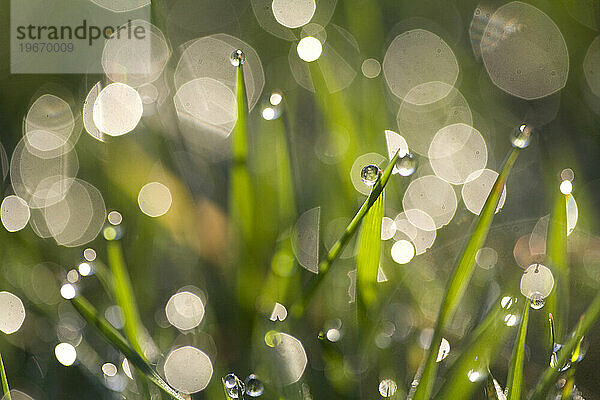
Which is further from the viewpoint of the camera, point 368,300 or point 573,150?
Result: point 573,150

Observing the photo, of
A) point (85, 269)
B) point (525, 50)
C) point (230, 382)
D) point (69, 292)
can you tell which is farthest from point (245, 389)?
point (525, 50)

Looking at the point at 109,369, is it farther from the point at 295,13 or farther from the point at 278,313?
the point at 295,13

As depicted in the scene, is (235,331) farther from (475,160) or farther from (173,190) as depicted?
(475,160)

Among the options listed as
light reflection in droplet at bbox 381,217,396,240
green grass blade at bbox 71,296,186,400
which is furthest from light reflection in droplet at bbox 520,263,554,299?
green grass blade at bbox 71,296,186,400

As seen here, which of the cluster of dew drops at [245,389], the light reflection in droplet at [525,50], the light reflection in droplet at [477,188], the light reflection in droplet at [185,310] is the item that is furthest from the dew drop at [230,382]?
the light reflection in droplet at [525,50]

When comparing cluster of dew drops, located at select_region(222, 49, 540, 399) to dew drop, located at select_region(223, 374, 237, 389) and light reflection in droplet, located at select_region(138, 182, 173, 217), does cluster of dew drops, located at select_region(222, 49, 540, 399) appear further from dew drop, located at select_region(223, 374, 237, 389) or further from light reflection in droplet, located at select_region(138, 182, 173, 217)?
light reflection in droplet, located at select_region(138, 182, 173, 217)

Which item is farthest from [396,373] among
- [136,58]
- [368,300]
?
[136,58]

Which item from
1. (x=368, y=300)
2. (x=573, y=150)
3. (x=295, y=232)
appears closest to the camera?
(x=368, y=300)

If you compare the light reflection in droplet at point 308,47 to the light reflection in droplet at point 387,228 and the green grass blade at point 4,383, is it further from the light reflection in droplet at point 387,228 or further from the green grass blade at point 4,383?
the green grass blade at point 4,383
